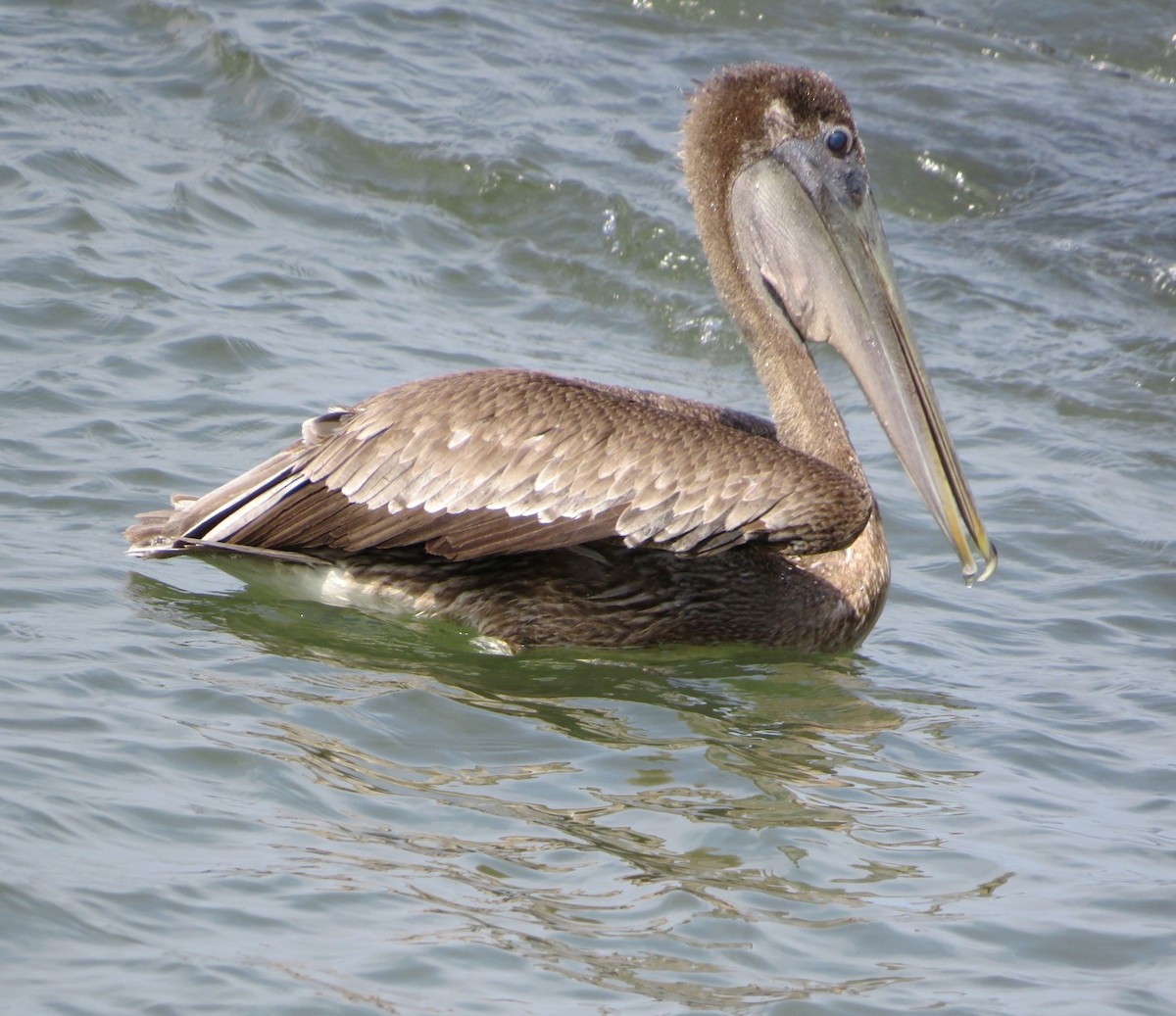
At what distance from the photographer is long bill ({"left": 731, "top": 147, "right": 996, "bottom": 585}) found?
615 cm

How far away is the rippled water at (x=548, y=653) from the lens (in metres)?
3.95

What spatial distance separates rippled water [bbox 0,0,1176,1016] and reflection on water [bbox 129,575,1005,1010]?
2 cm

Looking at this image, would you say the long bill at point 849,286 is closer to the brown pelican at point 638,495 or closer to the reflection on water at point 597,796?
the brown pelican at point 638,495

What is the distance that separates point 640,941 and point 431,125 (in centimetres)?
776

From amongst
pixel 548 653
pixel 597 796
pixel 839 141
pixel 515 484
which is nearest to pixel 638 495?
pixel 515 484

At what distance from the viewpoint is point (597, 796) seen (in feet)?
15.4

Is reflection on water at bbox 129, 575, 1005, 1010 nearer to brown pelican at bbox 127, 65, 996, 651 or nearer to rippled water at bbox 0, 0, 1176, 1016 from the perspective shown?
rippled water at bbox 0, 0, 1176, 1016

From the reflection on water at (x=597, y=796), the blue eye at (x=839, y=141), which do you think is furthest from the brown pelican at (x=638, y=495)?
the reflection on water at (x=597, y=796)

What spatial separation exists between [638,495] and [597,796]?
1234 millimetres

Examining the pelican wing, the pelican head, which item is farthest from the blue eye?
the pelican wing

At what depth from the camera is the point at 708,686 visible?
18.8 feet

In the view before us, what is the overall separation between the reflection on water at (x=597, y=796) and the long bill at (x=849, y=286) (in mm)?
734

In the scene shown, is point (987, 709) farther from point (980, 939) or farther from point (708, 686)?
point (980, 939)

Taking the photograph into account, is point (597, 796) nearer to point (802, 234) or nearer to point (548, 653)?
point (548, 653)
